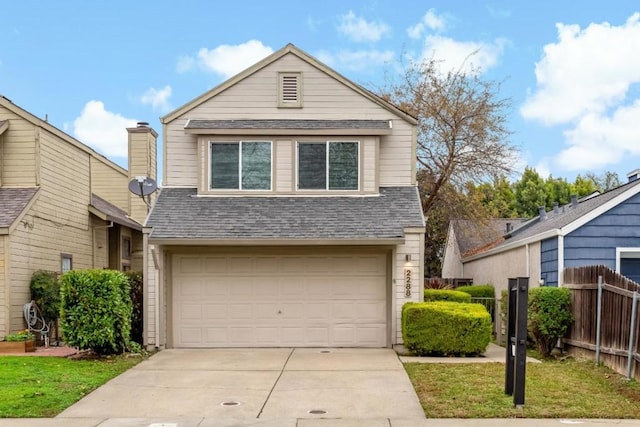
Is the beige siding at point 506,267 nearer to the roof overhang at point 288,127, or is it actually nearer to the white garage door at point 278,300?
the white garage door at point 278,300

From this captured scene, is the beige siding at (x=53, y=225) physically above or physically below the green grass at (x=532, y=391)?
above

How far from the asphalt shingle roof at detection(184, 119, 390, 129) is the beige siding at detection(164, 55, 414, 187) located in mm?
178

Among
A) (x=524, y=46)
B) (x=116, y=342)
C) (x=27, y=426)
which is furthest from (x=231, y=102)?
(x=27, y=426)

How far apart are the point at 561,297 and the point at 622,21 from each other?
8.44m

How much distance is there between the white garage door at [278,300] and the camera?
14758mm

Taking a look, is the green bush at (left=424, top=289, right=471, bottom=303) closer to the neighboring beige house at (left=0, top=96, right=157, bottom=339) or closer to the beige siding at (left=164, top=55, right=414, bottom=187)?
the beige siding at (left=164, top=55, right=414, bottom=187)

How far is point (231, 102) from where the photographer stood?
52.3ft

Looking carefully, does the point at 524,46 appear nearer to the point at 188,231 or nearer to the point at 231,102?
the point at 231,102

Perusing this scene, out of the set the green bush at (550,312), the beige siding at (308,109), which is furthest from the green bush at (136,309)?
the green bush at (550,312)

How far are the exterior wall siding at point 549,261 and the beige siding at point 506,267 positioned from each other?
32 cm

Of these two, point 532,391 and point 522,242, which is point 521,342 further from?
point 522,242

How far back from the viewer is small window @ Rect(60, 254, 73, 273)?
17192 mm

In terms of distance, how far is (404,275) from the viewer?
1437 cm

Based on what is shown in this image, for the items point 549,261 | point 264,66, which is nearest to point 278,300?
point 264,66
